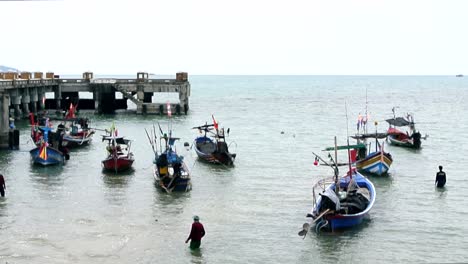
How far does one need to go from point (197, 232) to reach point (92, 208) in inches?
358

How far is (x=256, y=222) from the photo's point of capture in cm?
2970

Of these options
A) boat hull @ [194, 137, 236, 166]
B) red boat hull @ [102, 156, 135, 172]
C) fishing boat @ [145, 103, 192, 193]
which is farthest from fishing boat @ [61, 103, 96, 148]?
fishing boat @ [145, 103, 192, 193]

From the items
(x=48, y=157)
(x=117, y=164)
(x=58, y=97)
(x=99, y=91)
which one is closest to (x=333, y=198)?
(x=117, y=164)

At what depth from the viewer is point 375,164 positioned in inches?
1625

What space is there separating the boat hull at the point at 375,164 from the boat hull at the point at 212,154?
9619 millimetres

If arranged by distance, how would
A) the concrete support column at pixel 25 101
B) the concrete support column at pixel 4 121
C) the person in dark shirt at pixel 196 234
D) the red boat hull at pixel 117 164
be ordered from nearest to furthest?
the person in dark shirt at pixel 196 234, the red boat hull at pixel 117 164, the concrete support column at pixel 4 121, the concrete support column at pixel 25 101

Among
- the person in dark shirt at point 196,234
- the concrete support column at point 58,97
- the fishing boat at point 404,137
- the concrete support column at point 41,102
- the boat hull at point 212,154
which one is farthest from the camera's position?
the concrete support column at point 58,97

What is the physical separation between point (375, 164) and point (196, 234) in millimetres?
19503

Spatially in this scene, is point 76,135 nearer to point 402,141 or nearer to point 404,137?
point 402,141

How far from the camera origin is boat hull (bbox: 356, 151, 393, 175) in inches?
1624

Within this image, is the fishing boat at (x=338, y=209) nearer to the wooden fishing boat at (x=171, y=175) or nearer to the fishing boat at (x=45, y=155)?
the wooden fishing boat at (x=171, y=175)

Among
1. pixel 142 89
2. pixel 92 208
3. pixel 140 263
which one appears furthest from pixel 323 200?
pixel 142 89

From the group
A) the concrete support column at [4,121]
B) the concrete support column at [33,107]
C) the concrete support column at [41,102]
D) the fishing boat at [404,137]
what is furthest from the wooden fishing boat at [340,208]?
the concrete support column at [41,102]

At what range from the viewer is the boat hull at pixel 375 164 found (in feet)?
135
